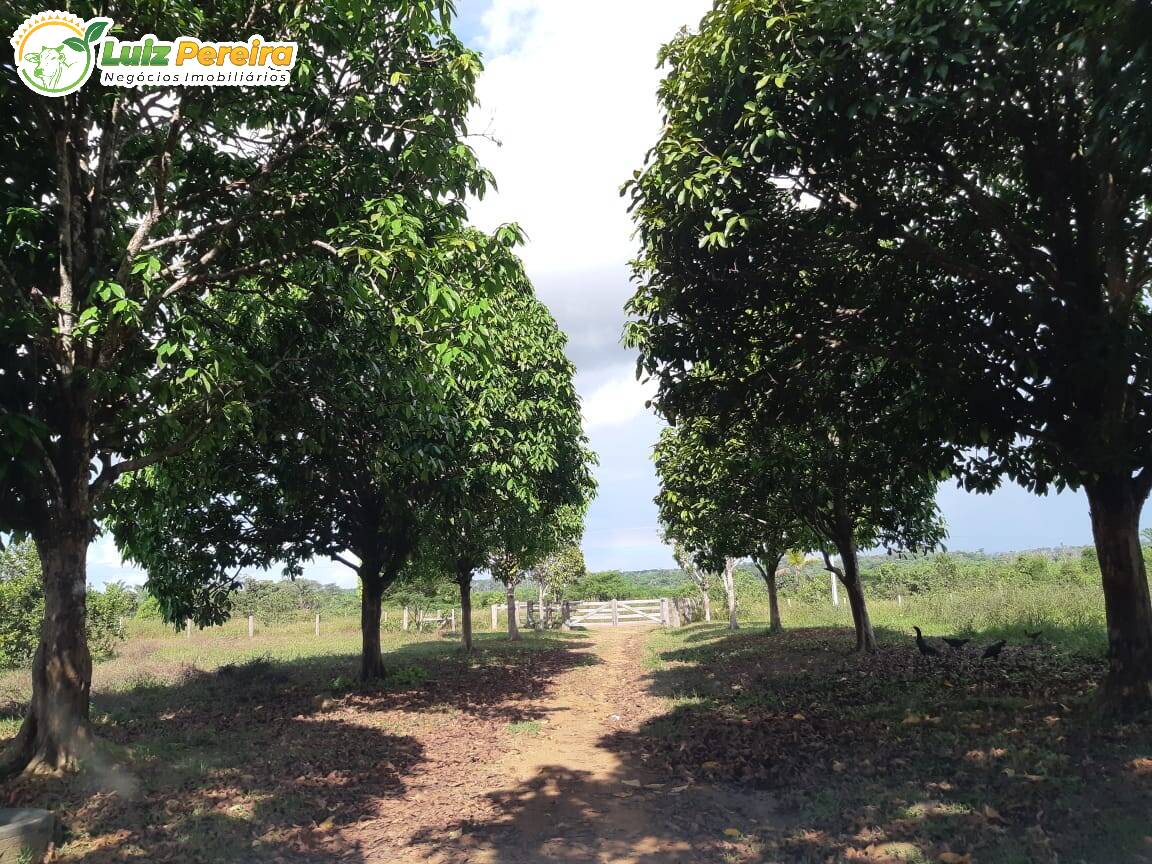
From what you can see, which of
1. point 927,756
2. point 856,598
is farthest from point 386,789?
point 856,598

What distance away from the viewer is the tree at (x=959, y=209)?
7867 mm

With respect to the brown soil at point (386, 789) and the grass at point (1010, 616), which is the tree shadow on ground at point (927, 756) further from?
the grass at point (1010, 616)

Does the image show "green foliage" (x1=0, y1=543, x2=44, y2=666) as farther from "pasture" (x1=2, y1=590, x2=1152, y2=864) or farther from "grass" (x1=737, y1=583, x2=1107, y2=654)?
"grass" (x1=737, y1=583, x2=1107, y2=654)

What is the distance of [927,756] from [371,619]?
1321 cm

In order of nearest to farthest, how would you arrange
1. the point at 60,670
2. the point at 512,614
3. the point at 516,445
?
1. the point at 60,670
2. the point at 516,445
3. the point at 512,614

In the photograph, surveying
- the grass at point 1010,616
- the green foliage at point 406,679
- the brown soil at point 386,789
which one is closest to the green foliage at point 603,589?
the grass at point 1010,616

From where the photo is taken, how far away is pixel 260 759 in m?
9.75

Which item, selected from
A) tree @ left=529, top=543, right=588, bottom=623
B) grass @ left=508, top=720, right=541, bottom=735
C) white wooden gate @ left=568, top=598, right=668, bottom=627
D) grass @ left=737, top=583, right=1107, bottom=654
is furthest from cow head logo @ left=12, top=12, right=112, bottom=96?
white wooden gate @ left=568, top=598, right=668, bottom=627

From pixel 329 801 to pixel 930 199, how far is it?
1096cm

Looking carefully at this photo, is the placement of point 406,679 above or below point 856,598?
below

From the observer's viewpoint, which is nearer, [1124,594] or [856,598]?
[1124,594]

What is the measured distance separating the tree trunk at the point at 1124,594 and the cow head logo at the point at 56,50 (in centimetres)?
1328

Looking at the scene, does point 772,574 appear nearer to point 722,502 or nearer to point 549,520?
point 722,502

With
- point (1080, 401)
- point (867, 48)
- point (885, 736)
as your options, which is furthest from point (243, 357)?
point (1080, 401)
